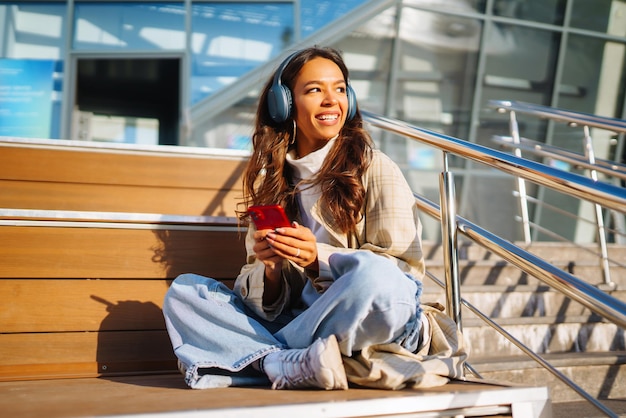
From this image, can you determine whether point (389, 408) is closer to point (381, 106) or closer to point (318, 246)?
point (318, 246)

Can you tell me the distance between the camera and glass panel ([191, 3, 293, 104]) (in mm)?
7414

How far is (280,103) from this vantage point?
2316mm

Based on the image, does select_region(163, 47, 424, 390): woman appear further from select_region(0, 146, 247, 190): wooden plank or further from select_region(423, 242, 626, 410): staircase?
select_region(423, 242, 626, 410): staircase

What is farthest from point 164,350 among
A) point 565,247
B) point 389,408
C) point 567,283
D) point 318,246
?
point 565,247

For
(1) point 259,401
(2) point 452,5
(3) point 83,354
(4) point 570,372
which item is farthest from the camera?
(2) point 452,5

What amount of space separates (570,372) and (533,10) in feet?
22.8

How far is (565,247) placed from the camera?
420 cm

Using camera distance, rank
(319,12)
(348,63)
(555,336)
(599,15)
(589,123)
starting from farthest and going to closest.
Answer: (599,15) → (348,63) → (319,12) → (589,123) → (555,336)

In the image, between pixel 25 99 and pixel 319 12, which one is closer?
pixel 25 99

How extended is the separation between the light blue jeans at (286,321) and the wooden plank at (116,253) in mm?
481

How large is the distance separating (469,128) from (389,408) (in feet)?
23.9

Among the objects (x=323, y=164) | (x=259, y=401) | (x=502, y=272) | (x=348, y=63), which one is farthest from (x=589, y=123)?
(x=348, y=63)

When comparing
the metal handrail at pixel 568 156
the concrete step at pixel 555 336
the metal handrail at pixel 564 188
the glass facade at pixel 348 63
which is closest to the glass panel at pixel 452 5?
Answer: the glass facade at pixel 348 63

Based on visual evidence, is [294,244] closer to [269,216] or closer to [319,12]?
[269,216]
